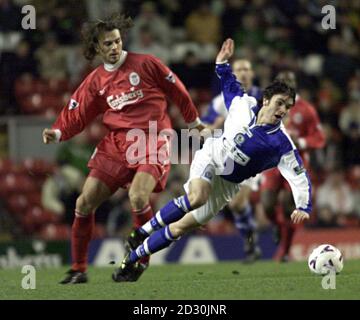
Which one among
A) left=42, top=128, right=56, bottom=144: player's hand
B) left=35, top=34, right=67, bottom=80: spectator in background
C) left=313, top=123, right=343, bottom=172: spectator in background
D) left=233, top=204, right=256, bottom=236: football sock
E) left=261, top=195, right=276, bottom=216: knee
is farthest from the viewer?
left=35, top=34, right=67, bottom=80: spectator in background

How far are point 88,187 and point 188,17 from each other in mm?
9138

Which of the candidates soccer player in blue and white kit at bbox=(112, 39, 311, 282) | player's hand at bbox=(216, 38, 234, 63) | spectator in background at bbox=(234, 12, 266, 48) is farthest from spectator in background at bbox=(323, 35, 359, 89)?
soccer player in blue and white kit at bbox=(112, 39, 311, 282)

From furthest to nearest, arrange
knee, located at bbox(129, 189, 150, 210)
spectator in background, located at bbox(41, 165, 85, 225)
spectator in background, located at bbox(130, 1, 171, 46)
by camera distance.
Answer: spectator in background, located at bbox(130, 1, 171, 46) < spectator in background, located at bbox(41, 165, 85, 225) < knee, located at bbox(129, 189, 150, 210)

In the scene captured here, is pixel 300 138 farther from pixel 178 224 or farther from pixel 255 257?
pixel 178 224

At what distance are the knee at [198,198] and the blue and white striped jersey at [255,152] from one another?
0.31 m

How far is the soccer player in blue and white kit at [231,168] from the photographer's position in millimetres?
8773

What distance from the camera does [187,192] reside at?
896 centimetres

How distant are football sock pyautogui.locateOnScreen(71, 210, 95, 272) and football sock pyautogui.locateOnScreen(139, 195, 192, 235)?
63 cm

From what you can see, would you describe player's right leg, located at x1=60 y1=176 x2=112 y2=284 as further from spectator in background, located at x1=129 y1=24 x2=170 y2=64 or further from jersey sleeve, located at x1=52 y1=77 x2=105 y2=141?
spectator in background, located at x1=129 y1=24 x2=170 y2=64

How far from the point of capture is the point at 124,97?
943 centimetres

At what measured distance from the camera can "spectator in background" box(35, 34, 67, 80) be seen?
1650 cm

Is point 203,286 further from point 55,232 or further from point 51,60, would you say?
point 51,60

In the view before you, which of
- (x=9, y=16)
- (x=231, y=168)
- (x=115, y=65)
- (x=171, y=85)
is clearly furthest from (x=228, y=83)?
(x=9, y=16)

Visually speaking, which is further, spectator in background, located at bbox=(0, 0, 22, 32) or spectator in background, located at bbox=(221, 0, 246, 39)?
spectator in background, located at bbox=(221, 0, 246, 39)
